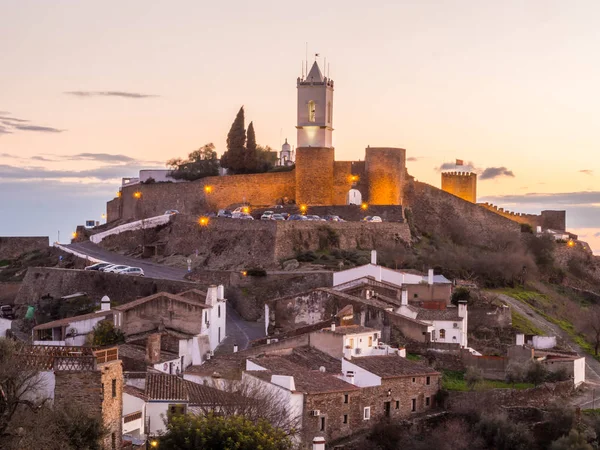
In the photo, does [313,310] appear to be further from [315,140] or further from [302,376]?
[315,140]

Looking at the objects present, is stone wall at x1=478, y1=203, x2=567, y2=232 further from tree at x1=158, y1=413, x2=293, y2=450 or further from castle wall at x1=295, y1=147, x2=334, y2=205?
tree at x1=158, y1=413, x2=293, y2=450

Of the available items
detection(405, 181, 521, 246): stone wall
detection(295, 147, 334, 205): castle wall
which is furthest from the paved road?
detection(405, 181, 521, 246): stone wall

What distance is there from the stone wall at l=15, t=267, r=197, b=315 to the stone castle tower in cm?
1548

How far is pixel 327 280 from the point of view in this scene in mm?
52094

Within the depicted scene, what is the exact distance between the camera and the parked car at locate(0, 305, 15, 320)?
54334mm

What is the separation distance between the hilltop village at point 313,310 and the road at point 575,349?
6.2 inches

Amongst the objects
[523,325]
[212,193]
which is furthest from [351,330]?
[212,193]

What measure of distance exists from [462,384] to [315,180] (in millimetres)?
28341

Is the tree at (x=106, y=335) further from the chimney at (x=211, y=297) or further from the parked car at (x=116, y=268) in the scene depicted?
the parked car at (x=116, y=268)

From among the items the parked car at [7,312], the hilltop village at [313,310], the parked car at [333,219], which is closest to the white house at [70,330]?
the hilltop village at [313,310]

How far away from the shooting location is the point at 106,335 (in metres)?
40.8

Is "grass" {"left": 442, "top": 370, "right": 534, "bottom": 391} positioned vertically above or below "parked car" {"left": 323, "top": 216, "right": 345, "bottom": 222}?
below

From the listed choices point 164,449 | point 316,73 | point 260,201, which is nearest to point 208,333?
point 164,449

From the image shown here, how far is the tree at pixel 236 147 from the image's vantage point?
71.9m
